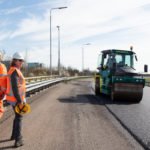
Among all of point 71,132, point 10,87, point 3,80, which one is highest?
point 3,80

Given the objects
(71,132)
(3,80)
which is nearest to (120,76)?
(71,132)

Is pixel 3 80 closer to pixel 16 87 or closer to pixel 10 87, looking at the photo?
pixel 10 87

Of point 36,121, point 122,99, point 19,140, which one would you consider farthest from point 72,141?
point 122,99

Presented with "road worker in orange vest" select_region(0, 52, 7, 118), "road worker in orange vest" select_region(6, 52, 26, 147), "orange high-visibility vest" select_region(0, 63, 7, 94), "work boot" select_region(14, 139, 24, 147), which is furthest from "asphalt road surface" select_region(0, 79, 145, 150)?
"orange high-visibility vest" select_region(0, 63, 7, 94)

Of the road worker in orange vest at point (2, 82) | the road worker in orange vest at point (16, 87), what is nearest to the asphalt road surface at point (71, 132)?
the road worker in orange vest at point (16, 87)

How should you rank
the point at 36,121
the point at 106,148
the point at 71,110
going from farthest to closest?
the point at 71,110
the point at 36,121
the point at 106,148

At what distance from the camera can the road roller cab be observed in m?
18.1

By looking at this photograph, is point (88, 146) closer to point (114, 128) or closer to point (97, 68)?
point (114, 128)

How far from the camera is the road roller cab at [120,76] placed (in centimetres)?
1808

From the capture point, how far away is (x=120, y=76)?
60.5ft

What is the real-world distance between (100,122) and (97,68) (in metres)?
11.2

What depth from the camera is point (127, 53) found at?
2039 cm

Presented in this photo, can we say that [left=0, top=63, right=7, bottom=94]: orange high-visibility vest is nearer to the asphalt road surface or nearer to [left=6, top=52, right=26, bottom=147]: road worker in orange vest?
[left=6, top=52, right=26, bottom=147]: road worker in orange vest

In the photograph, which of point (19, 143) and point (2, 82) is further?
point (2, 82)
